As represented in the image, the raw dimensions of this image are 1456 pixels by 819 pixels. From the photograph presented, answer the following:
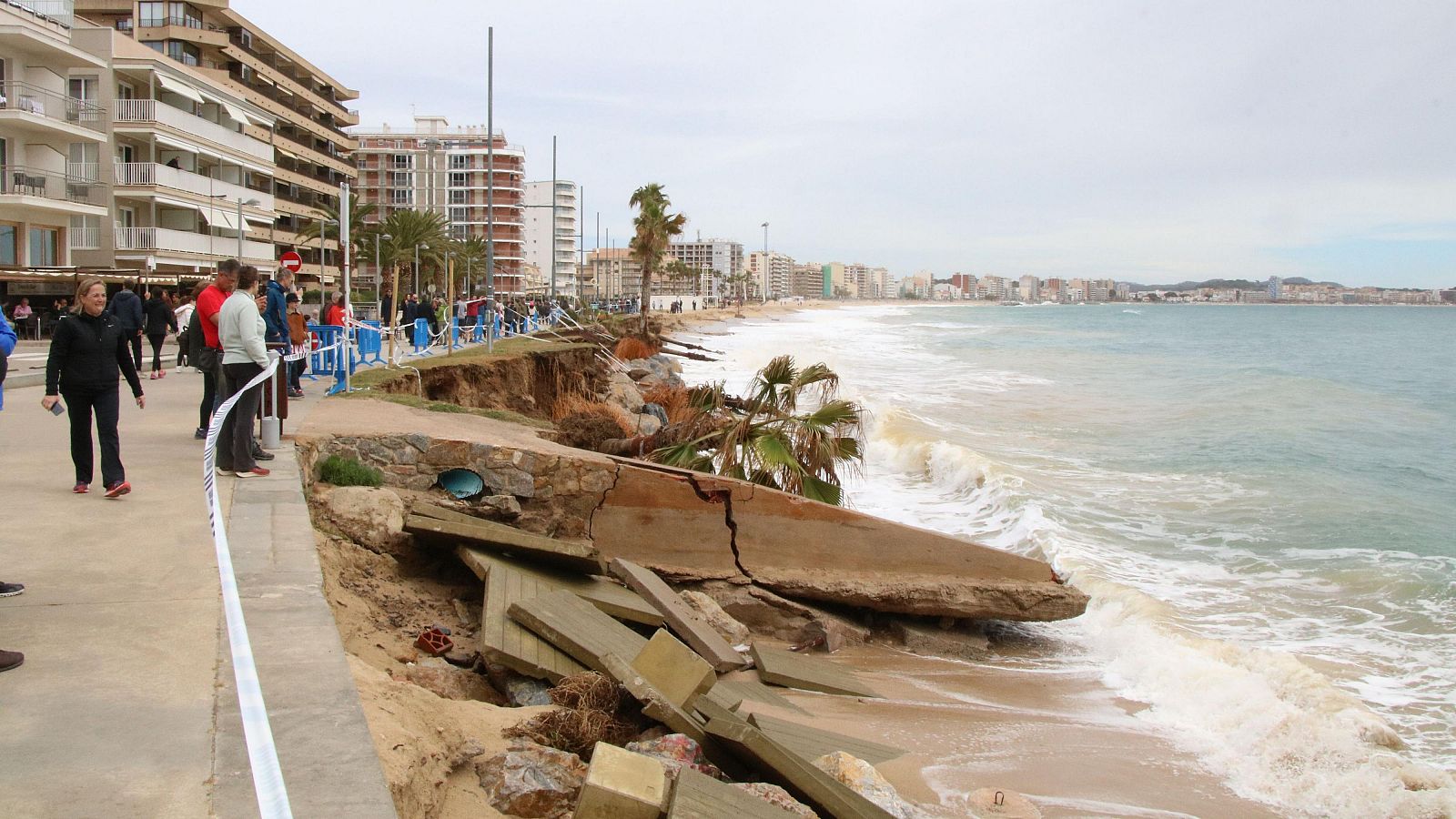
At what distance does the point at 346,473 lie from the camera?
9055mm

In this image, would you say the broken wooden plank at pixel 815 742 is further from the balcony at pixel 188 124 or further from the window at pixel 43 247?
the balcony at pixel 188 124

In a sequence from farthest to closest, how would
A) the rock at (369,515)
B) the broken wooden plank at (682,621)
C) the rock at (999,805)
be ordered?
the rock at (369,515), the broken wooden plank at (682,621), the rock at (999,805)

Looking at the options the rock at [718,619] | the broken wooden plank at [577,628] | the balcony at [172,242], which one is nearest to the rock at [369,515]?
the broken wooden plank at [577,628]

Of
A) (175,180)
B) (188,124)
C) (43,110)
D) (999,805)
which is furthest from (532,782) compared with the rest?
(188,124)

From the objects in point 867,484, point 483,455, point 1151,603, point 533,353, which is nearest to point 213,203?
point 533,353

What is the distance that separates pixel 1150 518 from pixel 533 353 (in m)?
12.4

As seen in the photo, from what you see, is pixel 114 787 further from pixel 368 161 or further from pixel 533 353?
pixel 368 161

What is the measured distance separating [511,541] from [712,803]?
3625mm

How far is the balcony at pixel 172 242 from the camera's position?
40000mm

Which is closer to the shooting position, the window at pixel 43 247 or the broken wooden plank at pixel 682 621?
the broken wooden plank at pixel 682 621

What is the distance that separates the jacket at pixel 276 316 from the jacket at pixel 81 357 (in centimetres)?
383

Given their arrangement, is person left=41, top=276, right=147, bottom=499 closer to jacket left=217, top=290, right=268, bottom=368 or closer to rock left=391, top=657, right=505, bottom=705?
jacket left=217, top=290, right=268, bottom=368

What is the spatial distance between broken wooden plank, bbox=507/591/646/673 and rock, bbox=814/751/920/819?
1261mm

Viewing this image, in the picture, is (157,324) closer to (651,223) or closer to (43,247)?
(43,247)
